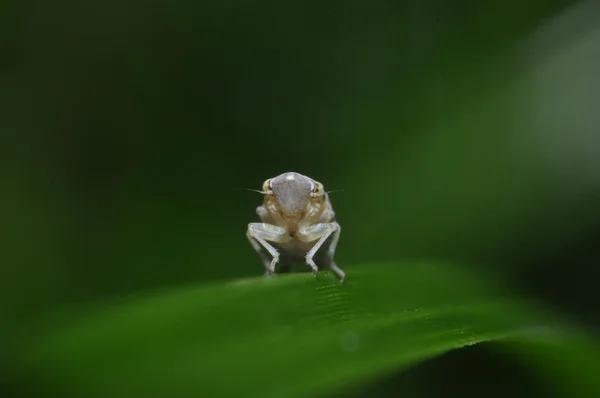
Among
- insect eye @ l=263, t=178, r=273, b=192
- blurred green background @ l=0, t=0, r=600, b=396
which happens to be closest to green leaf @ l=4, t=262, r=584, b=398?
blurred green background @ l=0, t=0, r=600, b=396

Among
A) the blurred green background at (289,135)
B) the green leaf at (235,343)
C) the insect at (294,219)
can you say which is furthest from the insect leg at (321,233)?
the green leaf at (235,343)

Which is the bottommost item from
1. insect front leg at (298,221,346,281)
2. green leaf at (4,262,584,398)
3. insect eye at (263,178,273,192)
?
insect front leg at (298,221,346,281)

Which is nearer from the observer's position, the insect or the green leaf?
the green leaf

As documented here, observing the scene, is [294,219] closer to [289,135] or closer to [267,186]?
[267,186]

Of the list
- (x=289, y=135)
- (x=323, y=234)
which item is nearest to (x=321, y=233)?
(x=323, y=234)

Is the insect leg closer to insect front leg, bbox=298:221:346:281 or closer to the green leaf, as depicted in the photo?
insect front leg, bbox=298:221:346:281
